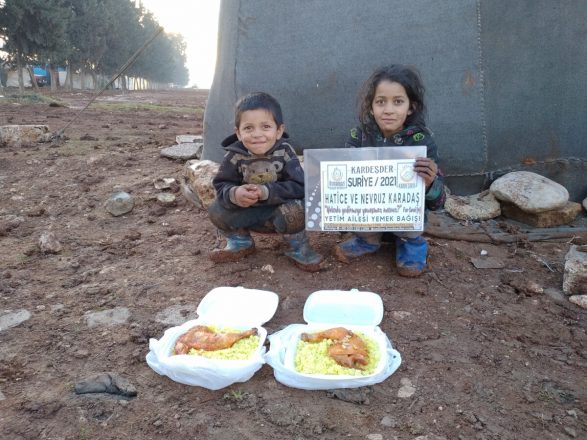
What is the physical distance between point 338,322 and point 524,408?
832 mm

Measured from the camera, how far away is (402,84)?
2.50 meters

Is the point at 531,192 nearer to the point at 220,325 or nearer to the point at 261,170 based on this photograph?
the point at 261,170

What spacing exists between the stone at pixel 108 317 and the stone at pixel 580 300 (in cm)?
225

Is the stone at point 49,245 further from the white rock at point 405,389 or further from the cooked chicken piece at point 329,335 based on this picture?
the white rock at point 405,389

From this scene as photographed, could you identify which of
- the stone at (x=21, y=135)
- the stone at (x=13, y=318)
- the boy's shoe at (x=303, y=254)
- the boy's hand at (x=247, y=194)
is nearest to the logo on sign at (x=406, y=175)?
the boy's shoe at (x=303, y=254)

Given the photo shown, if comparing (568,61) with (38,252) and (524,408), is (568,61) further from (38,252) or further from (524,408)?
(38,252)

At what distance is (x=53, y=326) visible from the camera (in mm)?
2238

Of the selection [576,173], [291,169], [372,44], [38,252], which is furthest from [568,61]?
[38,252]

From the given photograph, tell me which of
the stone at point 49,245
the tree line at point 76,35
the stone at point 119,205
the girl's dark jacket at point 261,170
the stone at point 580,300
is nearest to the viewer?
the stone at point 580,300

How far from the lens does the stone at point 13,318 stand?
2.24 m

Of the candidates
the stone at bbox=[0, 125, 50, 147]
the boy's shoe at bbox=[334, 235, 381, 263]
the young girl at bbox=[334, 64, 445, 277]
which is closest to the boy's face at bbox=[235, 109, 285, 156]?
the young girl at bbox=[334, 64, 445, 277]

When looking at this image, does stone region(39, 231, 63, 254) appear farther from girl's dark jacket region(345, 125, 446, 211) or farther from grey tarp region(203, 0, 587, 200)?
girl's dark jacket region(345, 125, 446, 211)

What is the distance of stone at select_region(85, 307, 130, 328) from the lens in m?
2.26

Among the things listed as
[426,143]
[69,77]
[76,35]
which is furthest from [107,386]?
[69,77]
